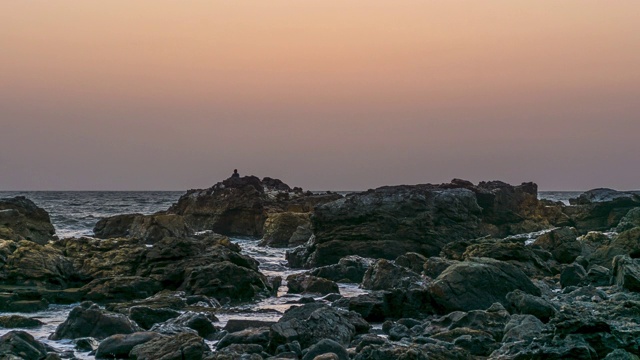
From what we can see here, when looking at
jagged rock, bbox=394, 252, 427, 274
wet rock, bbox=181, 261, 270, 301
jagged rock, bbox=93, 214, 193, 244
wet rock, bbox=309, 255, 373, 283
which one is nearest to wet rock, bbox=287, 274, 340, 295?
wet rock, bbox=181, 261, 270, 301

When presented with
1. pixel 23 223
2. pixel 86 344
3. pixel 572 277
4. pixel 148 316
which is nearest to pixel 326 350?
pixel 86 344

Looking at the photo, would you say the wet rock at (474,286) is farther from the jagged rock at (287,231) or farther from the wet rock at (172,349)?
the jagged rock at (287,231)

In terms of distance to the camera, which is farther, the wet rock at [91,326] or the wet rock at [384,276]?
the wet rock at [384,276]

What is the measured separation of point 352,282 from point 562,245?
9.62m

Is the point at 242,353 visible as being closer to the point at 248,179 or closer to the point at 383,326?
the point at 383,326

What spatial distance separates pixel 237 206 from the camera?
64562 mm

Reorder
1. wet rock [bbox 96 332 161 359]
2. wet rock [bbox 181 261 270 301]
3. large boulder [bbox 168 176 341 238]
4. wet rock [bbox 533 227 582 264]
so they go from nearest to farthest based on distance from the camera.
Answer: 1. wet rock [bbox 96 332 161 359]
2. wet rock [bbox 181 261 270 301]
3. wet rock [bbox 533 227 582 264]
4. large boulder [bbox 168 176 341 238]

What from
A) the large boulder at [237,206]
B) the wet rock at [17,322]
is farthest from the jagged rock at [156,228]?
the wet rock at [17,322]

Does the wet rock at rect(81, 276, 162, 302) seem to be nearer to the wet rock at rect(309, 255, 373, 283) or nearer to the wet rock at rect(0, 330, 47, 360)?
the wet rock at rect(309, 255, 373, 283)

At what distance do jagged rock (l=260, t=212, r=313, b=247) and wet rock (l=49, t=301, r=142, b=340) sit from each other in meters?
32.5

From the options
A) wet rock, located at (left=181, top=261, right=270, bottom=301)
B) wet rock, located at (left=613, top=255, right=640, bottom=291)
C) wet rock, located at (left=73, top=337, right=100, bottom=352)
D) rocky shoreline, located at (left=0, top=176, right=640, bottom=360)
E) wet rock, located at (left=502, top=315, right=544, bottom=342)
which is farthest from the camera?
wet rock, located at (left=181, top=261, right=270, bottom=301)

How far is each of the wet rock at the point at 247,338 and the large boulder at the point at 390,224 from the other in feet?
68.1

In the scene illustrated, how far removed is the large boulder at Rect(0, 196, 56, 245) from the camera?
102 ft

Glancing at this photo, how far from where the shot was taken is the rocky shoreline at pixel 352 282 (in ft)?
41.1
